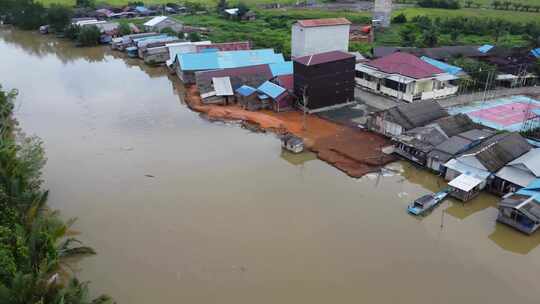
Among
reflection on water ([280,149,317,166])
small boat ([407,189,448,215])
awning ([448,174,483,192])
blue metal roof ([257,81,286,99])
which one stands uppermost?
blue metal roof ([257,81,286,99])

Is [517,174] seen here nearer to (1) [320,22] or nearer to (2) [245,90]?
(2) [245,90]

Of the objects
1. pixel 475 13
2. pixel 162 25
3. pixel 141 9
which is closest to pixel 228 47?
pixel 162 25

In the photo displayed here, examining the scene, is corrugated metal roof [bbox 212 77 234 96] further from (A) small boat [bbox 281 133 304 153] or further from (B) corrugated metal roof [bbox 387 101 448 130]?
(B) corrugated metal roof [bbox 387 101 448 130]

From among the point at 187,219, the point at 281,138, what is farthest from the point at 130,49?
the point at 187,219

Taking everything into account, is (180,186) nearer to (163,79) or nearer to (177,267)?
(177,267)

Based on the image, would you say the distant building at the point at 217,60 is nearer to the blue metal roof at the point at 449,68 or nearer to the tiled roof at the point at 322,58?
the tiled roof at the point at 322,58

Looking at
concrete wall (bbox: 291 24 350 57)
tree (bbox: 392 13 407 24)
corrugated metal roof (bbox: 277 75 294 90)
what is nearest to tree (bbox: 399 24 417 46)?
tree (bbox: 392 13 407 24)
